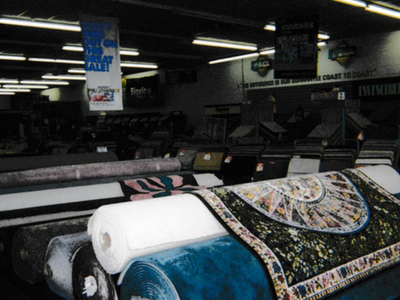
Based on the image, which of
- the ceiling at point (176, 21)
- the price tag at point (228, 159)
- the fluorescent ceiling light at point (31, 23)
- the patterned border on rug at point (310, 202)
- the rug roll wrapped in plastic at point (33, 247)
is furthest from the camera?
the fluorescent ceiling light at point (31, 23)

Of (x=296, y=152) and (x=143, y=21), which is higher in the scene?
(x=143, y=21)

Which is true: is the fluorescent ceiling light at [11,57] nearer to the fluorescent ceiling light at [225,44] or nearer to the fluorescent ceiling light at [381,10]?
the fluorescent ceiling light at [225,44]

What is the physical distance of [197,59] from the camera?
49.5ft

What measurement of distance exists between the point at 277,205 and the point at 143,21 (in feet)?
26.7

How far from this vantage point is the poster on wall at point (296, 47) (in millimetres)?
8055

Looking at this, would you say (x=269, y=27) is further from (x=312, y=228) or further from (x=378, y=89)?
(x=312, y=228)

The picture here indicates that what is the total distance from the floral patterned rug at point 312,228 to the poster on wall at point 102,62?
16.8 feet

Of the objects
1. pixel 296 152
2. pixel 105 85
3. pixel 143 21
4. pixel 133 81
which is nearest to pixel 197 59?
pixel 133 81

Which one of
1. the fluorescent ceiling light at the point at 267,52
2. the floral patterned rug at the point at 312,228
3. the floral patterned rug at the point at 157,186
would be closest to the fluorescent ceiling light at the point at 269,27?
the fluorescent ceiling light at the point at 267,52

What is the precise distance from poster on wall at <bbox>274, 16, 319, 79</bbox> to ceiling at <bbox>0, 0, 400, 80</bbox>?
441 mm

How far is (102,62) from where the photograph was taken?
7090 mm

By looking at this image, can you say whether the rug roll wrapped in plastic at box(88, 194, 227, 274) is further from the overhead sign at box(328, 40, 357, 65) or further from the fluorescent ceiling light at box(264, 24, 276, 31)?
the overhead sign at box(328, 40, 357, 65)

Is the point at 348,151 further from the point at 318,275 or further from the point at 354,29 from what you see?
the point at 354,29

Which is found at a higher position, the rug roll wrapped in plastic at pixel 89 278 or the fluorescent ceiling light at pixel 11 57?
the fluorescent ceiling light at pixel 11 57
